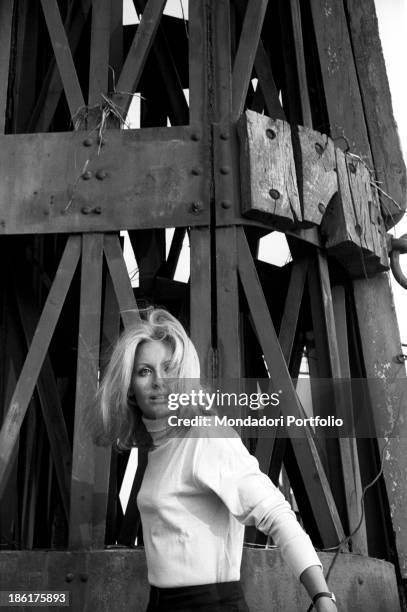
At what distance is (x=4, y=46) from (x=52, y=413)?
91.3 inches

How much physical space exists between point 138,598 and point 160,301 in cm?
322

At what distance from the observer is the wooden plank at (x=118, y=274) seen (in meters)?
5.11

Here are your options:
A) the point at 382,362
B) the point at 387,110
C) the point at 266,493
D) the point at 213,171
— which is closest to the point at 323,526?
the point at 382,362

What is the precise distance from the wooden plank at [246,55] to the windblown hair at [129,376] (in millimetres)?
2582

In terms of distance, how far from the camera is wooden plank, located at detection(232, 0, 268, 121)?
561 centimetres

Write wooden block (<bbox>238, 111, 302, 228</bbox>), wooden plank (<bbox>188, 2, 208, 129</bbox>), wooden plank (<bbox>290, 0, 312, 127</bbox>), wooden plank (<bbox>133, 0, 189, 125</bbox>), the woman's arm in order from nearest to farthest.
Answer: the woman's arm → wooden block (<bbox>238, 111, 302, 228</bbox>) → wooden plank (<bbox>188, 2, 208, 129</bbox>) → wooden plank (<bbox>290, 0, 312, 127</bbox>) → wooden plank (<bbox>133, 0, 189, 125</bbox>)

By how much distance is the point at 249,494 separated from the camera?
2713 mm

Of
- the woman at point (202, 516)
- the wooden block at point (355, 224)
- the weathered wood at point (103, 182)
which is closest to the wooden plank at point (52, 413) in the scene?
the weathered wood at point (103, 182)

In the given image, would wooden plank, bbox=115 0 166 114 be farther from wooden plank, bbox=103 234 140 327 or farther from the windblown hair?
the windblown hair

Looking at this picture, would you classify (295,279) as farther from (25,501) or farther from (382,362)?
(25,501)

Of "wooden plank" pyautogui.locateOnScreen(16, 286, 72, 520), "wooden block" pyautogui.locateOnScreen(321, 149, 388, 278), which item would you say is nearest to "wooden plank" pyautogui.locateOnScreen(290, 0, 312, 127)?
"wooden block" pyautogui.locateOnScreen(321, 149, 388, 278)

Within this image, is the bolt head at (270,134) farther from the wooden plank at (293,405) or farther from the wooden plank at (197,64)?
the wooden plank at (293,405)

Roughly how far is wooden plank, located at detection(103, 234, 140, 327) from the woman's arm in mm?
2655

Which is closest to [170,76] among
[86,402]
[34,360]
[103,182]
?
[103,182]
